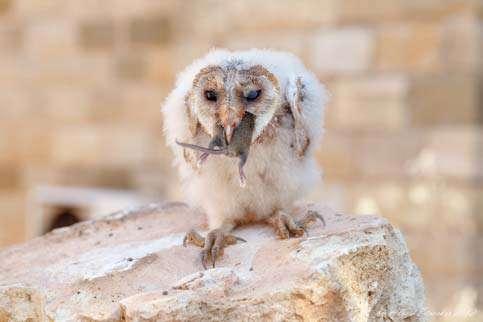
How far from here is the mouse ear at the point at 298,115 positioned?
2.77 meters

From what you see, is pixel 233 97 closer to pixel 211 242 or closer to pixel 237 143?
pixel 237 143

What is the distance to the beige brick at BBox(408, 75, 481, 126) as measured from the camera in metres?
5.05

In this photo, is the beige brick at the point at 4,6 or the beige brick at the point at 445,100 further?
the beige brick at the point at 4,6

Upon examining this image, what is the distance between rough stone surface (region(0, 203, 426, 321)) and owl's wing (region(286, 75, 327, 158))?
0.75ft

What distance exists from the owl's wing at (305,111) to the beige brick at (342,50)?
2.35 meters

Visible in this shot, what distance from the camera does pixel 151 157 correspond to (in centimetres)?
673

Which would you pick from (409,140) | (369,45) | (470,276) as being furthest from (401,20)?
(470,276)

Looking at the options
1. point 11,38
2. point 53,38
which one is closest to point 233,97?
point 53,38

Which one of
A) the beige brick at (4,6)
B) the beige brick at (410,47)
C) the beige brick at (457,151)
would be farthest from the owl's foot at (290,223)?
the beige brick at (4,6)

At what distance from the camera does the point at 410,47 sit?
5129 mm

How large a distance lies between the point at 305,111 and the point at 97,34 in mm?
4187

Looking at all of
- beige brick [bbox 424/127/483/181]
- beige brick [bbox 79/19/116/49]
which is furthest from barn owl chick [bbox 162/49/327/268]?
beige brick [bbox 79/19/116/49]

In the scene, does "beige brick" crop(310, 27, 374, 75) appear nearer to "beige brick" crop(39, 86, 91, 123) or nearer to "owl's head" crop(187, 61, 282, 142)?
"beige brick" crop(39, 86, 91, 123)

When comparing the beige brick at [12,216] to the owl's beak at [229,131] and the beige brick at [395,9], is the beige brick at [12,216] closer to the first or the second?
the beige brick at [395,9]
